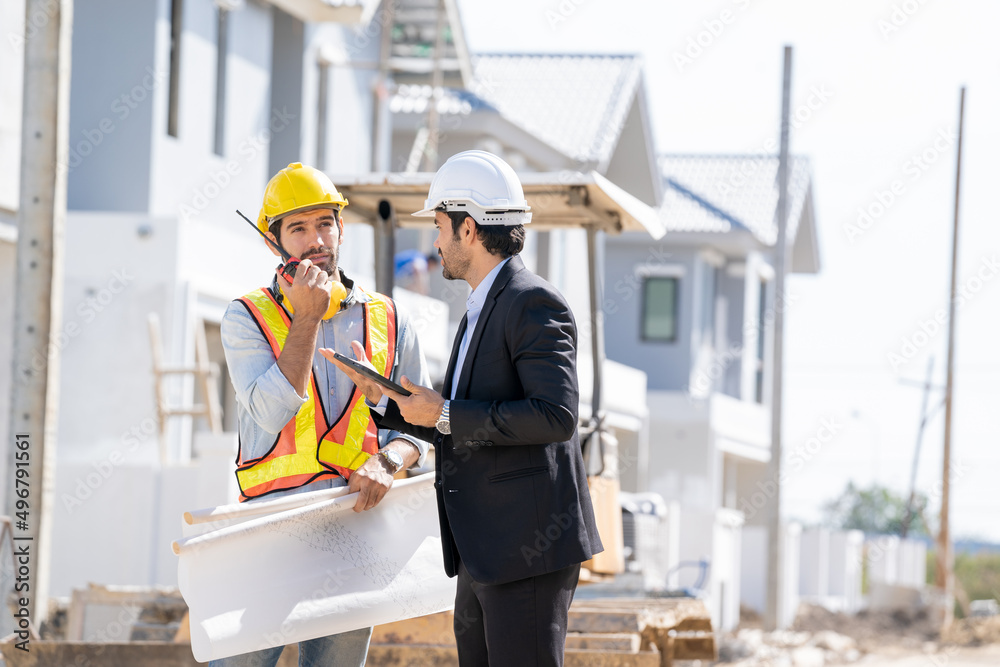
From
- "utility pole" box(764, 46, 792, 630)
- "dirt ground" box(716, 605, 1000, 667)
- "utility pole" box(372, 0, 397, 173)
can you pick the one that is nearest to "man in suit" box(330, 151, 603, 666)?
"dirt ground" box(716, 605, 1000, 667)

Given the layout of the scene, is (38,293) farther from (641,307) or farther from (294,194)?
(641,307)

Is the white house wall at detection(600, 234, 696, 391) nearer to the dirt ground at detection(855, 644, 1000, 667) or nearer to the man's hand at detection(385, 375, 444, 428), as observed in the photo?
the dirt ground at detection(855, 644, 1000, 667)

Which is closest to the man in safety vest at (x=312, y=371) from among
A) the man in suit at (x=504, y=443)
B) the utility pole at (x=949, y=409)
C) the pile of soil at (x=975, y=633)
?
the man in suit at (x=504, y=443)

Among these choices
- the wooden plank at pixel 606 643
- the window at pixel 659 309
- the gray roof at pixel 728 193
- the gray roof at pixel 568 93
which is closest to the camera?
the wooden plank at pixel 606 643

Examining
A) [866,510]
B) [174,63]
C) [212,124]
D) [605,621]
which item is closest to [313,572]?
[605,621]

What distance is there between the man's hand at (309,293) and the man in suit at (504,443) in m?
0.17

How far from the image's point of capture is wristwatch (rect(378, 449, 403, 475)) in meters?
4.58

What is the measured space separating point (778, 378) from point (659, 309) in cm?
899

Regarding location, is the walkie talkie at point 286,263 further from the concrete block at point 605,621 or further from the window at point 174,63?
the window at point 174,63

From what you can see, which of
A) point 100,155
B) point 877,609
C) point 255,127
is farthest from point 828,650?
point 100,155

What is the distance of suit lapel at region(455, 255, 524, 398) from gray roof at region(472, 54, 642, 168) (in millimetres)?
19417

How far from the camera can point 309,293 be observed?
4.37 metres

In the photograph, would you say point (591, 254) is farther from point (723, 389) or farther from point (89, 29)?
point (723, 389)

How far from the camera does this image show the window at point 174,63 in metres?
14.9
